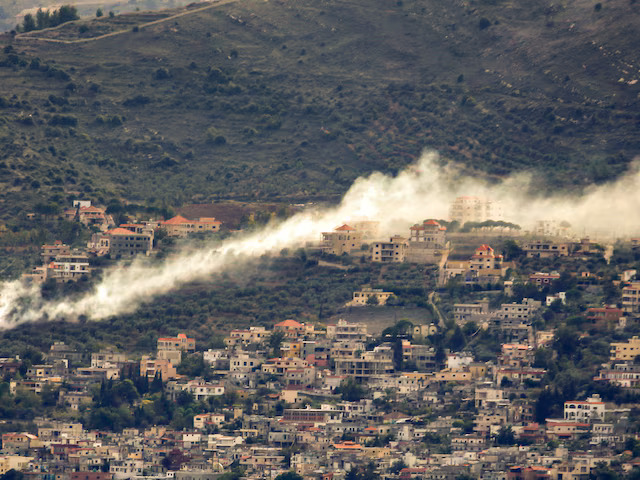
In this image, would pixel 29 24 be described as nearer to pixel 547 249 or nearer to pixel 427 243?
pixel 427 243

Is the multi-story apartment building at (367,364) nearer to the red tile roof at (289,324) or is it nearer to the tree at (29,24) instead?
the red tile roof at (289,324)

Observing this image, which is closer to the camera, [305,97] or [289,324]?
[289,324]

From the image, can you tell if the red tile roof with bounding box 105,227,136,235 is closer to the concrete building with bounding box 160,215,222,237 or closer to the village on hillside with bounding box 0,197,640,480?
the concrete building with bounding box 160,215,222,237

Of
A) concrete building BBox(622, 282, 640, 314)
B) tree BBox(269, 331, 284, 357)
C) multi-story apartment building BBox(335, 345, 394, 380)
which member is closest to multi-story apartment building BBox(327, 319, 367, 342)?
tree BBox(269, 331, 284, 357)

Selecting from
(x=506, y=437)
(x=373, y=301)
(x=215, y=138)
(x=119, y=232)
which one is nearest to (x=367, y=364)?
(x=373, y=301)

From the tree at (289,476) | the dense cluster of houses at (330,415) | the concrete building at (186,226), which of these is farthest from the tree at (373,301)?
the tree at (289,476)

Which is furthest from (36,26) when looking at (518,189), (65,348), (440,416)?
(440,416)

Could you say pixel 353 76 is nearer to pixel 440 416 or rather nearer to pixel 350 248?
pixel 350 248
